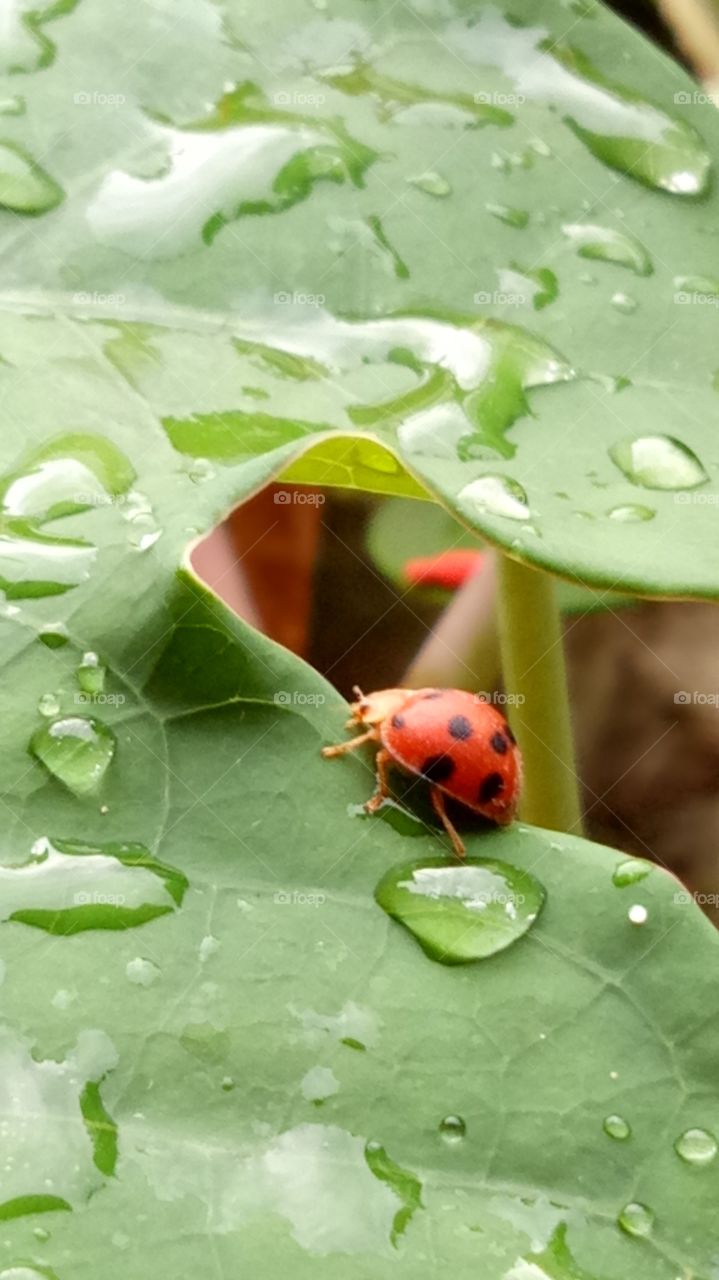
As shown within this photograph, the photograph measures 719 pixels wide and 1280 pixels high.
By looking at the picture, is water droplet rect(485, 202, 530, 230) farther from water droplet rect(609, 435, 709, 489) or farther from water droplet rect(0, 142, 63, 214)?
water droplet rect(0, 142, 63, 214)

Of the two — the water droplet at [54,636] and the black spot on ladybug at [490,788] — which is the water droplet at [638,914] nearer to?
the black spot on ladybug at [490,788]

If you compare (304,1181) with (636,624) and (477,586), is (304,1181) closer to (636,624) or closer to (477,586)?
(477,586)

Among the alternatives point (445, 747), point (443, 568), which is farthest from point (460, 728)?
point (443, 568)

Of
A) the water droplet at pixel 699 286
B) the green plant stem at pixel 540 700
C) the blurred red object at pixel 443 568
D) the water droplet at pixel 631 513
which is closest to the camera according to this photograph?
the water droplet at pixel 631 513

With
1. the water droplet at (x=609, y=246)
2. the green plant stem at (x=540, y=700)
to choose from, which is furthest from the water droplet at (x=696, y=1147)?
the water droplet at (x=609, y=246)

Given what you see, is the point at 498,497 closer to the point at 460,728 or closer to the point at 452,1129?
the point at 460,728

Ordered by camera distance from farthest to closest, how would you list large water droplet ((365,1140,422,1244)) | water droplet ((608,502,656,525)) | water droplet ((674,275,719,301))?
water droplet ((674,275,719,301)) → water droplet ((608,502,656,525)) → large water droplet ((365,1140,422,1244))

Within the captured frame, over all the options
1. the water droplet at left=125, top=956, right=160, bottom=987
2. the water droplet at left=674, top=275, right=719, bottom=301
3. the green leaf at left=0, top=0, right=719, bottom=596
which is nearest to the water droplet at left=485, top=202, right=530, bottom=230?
the green leaf at left=0, top=0, right=719, bottom=596
